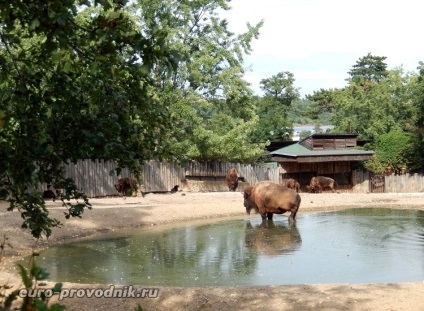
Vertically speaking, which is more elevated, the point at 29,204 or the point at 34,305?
the point at 29,204

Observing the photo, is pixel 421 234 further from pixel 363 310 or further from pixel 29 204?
pixel 29 204

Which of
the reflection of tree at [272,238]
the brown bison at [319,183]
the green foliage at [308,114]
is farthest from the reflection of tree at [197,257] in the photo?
the green foliage at [308,114]

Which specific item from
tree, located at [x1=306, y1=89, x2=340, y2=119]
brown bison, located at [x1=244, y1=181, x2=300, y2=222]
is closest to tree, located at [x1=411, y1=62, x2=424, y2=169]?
brown bison, located at [x1=244, y1=181, x2=300, y2=222]

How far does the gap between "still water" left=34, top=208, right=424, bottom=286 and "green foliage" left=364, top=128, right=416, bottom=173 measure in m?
18.0

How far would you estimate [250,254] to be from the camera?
605 inches

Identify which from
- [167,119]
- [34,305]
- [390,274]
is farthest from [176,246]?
[34,305]

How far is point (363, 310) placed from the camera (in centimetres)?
866

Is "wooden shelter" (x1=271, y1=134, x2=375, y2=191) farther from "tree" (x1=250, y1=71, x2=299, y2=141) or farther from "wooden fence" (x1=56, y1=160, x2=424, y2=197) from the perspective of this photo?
"tree" (x1=250, y1=71, x2=299, y2=141)

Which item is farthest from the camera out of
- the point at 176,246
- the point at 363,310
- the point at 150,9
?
the point at 150,9

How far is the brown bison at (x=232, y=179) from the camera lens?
3397cm

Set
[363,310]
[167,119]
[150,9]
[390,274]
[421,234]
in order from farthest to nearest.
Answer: [150,9] → [421,234] → [390,274] → [363,310] → [167,119]

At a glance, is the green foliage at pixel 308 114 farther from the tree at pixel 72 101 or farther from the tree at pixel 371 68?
the tree at pixel 72 101

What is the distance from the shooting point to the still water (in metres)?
12.6

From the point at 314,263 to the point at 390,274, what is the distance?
1.87 metres
